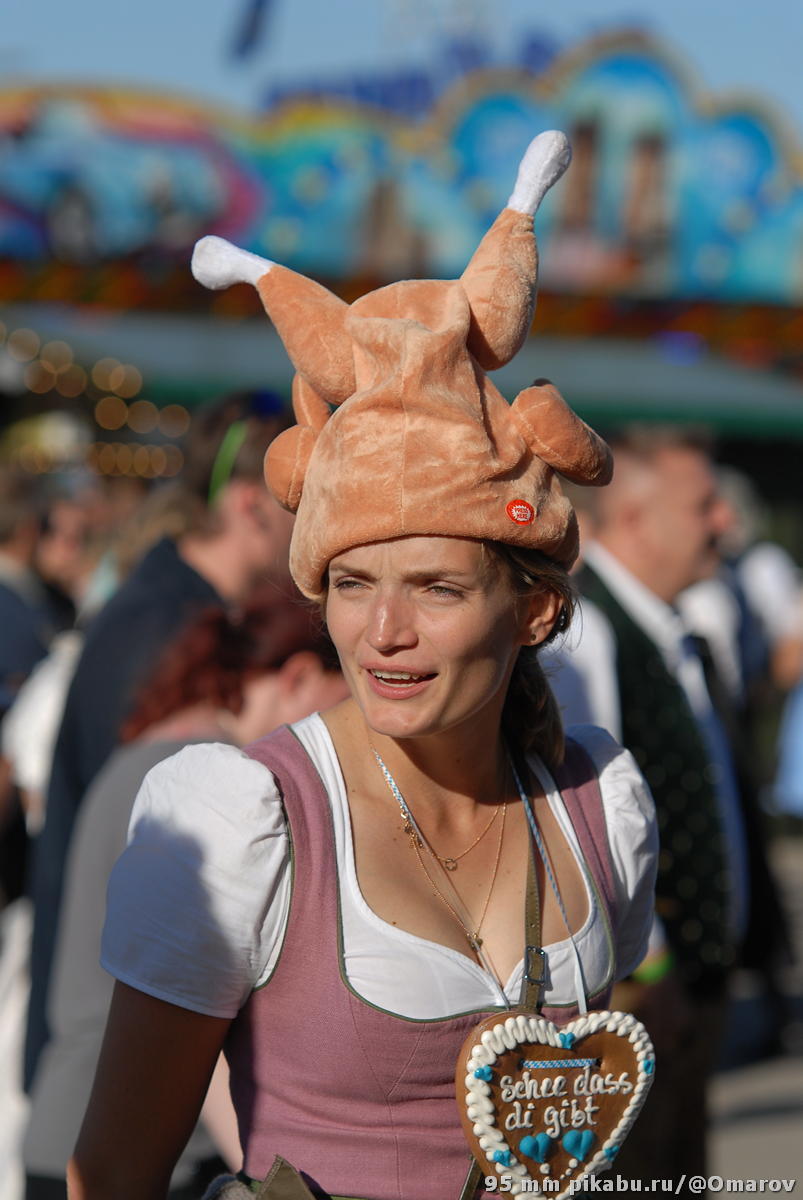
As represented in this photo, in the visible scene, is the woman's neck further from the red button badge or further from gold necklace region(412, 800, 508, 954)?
the red button badge

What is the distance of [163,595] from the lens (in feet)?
11.6

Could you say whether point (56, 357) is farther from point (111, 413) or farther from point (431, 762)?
point (431, 762)

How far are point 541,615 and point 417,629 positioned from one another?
0.76ft

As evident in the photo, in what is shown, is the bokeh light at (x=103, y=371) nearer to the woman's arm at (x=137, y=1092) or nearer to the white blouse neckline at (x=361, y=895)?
the white blouse neckline at (x=361, y=895)

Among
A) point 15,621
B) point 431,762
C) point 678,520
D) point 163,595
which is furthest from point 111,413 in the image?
point 431,762

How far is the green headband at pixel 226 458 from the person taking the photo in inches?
147

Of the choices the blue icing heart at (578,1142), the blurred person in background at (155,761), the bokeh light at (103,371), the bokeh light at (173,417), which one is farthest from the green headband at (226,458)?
the bokeh light at (103,371)

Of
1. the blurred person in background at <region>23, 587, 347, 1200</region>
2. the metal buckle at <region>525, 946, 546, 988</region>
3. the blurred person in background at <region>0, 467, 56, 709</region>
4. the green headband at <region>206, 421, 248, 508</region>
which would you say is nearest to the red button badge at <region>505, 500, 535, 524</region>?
the metal buckle at <region>525, 946, 546, 988</region>

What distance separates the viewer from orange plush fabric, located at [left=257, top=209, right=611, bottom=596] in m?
1.85

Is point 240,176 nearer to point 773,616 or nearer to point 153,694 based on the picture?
point 773,616

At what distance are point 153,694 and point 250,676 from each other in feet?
0.57

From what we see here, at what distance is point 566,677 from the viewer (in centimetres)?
342

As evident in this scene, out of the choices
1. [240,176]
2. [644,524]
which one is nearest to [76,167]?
[240,176]

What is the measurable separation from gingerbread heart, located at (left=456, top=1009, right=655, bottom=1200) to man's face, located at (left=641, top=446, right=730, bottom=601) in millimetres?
2250
